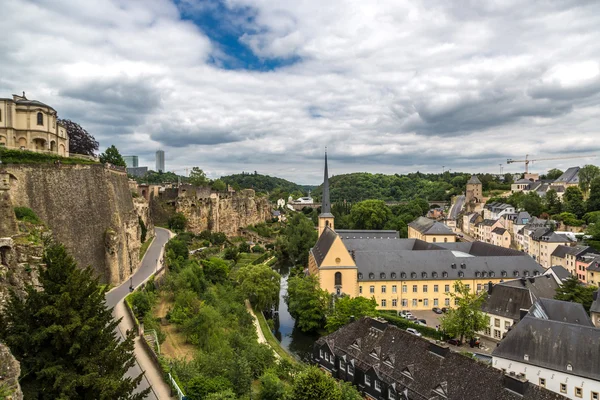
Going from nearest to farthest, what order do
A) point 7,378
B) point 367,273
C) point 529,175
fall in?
point 7,378 < point 367,273 < point 529,175

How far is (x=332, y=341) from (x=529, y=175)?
389ft

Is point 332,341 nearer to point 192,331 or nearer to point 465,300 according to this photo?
point 192,331

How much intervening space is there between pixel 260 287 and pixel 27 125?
22.9m

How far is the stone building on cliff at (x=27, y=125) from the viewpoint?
2962cm

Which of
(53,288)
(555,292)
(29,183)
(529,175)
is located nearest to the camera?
(53,288)

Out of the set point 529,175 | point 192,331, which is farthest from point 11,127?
point 529,175

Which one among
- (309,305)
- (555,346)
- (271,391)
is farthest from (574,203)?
→ (271,391)

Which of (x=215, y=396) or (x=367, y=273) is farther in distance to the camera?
(x=367, y=273)

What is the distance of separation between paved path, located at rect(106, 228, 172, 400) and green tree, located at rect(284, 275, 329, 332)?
510 inches

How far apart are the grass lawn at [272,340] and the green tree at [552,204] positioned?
203 ft

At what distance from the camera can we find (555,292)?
35156 millimetres

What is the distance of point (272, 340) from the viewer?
32.6 metres

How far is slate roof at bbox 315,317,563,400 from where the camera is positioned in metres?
18.7

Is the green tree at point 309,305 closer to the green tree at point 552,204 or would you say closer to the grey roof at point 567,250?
the grey roof at point 567,250
